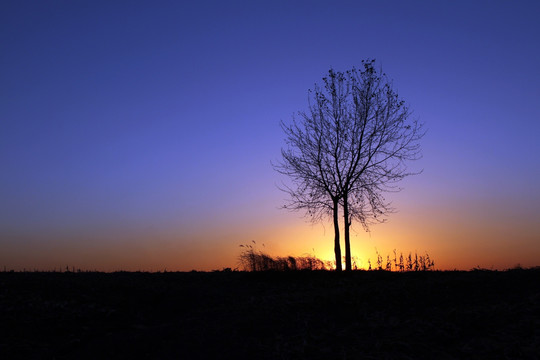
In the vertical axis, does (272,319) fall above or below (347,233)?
below

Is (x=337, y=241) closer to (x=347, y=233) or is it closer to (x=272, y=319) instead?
(x=347, y=233)

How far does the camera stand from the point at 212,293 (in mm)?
11758

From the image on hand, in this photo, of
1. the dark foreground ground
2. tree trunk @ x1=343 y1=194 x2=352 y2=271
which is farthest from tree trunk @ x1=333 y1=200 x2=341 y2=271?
the dark foreground ground

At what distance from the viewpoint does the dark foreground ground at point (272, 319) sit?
22.3ft

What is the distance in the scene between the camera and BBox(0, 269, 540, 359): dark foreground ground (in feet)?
22.3

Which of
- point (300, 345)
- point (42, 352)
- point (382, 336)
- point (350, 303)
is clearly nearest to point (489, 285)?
point (350, 303)

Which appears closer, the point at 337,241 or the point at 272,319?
the point at 272,319

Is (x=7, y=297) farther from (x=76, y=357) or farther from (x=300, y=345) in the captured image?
(x=300, y=345)

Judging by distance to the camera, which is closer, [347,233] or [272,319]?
[272,319]

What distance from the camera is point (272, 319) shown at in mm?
8461

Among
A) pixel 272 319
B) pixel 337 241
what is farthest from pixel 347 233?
pixel 272 319

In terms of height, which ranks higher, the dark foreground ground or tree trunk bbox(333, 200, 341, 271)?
tree trunk bbox(333, 200, 341, 271)

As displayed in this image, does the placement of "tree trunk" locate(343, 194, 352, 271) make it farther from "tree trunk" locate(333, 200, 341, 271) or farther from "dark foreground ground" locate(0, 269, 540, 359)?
"dark foreground ground" locate(0, 269, 540, 359)

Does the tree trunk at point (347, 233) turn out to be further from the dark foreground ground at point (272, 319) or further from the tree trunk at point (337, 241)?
the dark foreground ground at point (272, 319)
